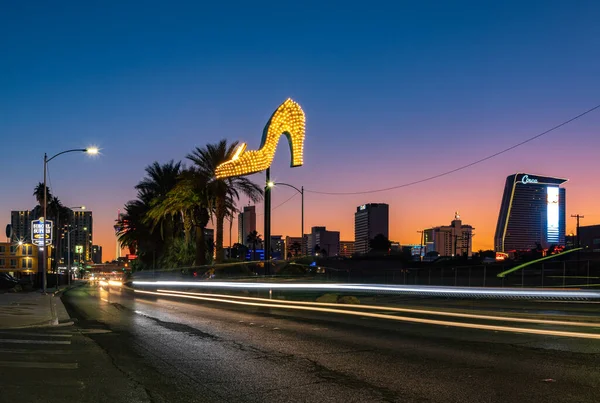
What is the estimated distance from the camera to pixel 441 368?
9.75 m

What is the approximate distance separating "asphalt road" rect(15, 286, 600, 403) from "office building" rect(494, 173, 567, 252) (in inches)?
6018

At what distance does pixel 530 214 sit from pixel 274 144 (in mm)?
161671

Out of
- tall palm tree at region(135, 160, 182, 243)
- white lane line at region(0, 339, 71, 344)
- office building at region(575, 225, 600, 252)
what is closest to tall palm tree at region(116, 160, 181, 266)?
tall palm tree at region(135, 160, 182, 243)

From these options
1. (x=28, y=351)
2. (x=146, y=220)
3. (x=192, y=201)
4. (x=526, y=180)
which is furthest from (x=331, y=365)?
(x=526, y=180)

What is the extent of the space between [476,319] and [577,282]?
24.7 meters

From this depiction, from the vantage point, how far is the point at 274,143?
3572 cm

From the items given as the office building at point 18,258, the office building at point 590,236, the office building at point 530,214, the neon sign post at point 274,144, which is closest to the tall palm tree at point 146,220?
the neon sign post at point 274,144

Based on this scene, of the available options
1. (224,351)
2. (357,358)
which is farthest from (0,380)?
(357,358)

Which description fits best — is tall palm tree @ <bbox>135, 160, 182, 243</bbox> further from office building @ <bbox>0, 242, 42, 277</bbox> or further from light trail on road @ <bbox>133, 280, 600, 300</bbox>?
office building @ <bbox>0, 242, 42, 277</bbox>

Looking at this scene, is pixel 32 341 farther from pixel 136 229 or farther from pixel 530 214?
pixel 530 214

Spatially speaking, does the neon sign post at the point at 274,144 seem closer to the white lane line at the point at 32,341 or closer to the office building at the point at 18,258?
the white lane line at the point at 32,341

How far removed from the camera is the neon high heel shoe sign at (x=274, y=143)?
35312 millimetres

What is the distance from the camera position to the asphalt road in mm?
7949

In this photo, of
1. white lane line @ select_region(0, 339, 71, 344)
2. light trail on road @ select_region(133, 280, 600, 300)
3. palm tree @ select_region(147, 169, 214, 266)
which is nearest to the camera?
white lane line @ select_region(0, 339, 71, 344)
